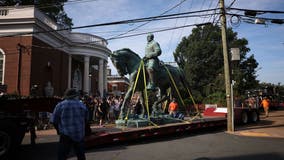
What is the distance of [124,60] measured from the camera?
435 inches

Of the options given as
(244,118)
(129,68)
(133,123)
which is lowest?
(244,118)

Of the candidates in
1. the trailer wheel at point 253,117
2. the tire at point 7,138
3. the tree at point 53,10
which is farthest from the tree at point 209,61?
the tire at point 7,138

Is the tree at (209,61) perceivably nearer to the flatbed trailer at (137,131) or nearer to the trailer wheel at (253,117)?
the trailer wheel at (253,117)

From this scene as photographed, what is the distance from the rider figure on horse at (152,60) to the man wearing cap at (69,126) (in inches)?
239

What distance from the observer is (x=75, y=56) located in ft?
96.8

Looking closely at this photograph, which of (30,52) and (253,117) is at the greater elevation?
(30,52)

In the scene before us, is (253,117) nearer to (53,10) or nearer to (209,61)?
(53,10)

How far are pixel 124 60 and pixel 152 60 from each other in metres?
1.16

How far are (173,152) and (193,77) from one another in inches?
1498

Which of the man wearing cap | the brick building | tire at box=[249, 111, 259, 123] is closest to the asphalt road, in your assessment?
the man wearing cap

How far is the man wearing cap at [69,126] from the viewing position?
199 inches

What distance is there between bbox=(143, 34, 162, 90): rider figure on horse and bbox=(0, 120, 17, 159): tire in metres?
5.58

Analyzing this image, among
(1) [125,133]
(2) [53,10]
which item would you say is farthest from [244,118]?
(2) [53,10]

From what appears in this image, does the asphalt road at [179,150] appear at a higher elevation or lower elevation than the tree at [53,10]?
lower
